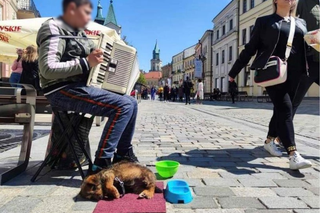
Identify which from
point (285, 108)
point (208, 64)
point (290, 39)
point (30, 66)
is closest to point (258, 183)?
point (285, 108)

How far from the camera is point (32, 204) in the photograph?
2154 millimetres

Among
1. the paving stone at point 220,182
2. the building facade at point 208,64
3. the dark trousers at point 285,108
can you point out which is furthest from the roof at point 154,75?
the paving stone at point 220,182

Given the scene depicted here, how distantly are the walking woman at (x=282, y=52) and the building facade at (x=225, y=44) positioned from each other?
123 ft

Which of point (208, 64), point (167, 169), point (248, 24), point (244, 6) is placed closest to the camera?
point (167, 169)

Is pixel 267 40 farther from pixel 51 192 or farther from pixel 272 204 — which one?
pixel 51 192

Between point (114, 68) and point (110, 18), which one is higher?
point (110, 18)

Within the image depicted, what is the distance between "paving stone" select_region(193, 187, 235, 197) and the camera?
243cm

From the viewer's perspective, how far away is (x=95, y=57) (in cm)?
230

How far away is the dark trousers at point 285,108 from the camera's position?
10.8ft

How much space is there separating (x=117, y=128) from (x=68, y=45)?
82 cm

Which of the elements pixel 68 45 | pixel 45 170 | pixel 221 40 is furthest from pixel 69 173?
pixel 221 40

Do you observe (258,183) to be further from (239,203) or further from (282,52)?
(282,52)

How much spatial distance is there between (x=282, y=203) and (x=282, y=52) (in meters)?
1.93

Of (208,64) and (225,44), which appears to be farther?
(208,64)
